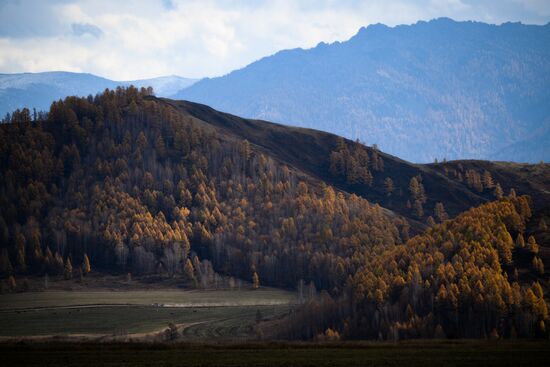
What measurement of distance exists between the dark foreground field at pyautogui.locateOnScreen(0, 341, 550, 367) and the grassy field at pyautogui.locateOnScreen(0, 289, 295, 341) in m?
44.2

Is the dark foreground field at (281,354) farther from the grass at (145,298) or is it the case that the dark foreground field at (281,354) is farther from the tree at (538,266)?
the grass at (145,298)

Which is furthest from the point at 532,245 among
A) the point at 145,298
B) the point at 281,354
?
the point at 145,298

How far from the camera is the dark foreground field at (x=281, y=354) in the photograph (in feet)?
252

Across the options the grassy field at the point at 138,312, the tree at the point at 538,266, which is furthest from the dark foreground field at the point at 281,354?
the grassy field at the point at 138,312

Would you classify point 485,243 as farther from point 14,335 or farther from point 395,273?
point 14,335

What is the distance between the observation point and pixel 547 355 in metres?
80.9

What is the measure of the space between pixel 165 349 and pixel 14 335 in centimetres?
5514

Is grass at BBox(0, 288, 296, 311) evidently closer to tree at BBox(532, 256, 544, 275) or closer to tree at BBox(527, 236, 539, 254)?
tree at BBox(527, 236, 539, 254)

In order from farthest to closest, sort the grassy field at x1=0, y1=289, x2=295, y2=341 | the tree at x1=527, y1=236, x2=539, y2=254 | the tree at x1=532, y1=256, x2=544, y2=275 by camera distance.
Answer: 1. the tree at x1=527, y1=236, x2=539, y2=254
2. the grassy field at x1=0, y1=289, x2=295, y2=341
3. the tree at x1=532, y1=256, x2=544, y2=275

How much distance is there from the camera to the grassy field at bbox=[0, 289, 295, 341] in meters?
141

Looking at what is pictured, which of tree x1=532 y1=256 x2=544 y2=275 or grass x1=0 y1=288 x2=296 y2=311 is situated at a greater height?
tree x1=532 y1=256 x2=544 y2=275

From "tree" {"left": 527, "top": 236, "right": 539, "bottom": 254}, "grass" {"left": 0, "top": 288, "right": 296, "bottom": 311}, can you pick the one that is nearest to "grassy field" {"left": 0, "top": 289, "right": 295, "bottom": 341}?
"grass" {"left": 0, "top": 288, "right": 296, "bottom": 311}

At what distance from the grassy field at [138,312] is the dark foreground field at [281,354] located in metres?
44.2

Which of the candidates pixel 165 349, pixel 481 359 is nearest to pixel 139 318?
pixel 165 349
